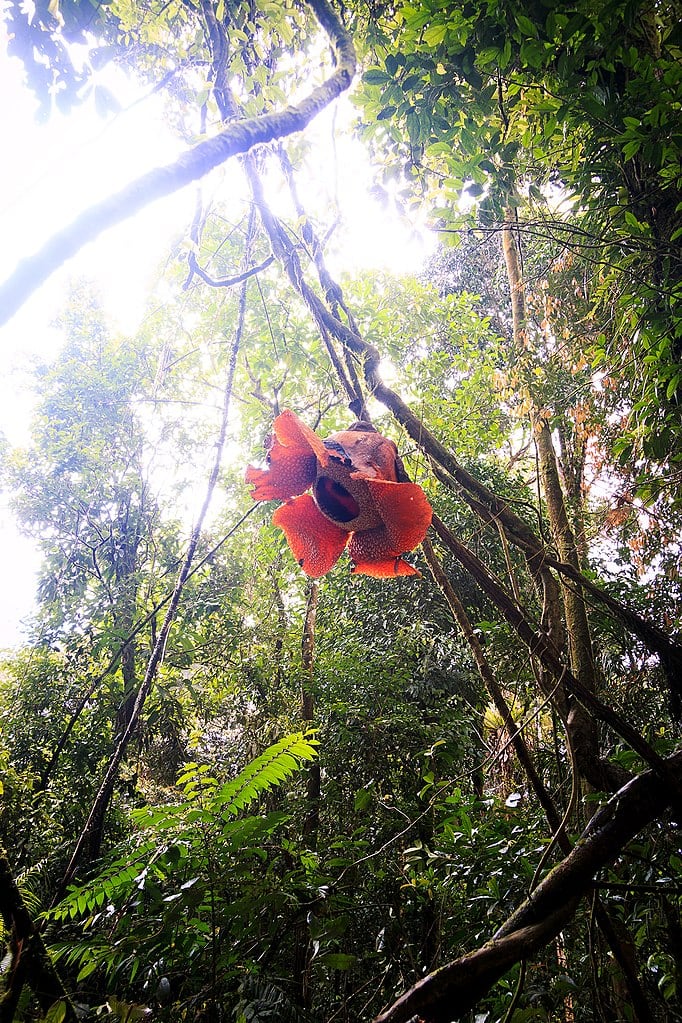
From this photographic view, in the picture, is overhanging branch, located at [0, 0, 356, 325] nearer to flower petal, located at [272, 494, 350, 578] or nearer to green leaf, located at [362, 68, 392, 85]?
green leaf, located at [362, 68, 392, 85]

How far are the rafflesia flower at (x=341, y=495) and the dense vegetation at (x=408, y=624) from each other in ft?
0.57

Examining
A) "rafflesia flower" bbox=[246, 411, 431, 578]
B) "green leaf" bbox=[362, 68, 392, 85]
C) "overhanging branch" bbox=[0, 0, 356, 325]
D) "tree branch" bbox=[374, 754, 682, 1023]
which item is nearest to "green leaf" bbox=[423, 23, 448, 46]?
"green leaf" bbox=[362, 68, 392, 85]

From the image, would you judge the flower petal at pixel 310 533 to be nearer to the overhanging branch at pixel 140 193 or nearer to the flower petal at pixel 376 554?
the flower petal at pixel 376 554

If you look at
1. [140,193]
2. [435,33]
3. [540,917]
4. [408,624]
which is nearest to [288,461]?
[140,193]

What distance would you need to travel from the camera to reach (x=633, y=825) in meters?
0.81

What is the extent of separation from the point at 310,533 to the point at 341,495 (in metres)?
0.10

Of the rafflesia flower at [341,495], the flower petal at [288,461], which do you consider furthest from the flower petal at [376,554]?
the flower petal at [288,461]

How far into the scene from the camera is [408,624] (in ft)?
11.5

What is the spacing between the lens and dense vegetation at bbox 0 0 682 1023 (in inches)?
39.4

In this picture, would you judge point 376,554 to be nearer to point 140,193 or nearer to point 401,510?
point 401,510

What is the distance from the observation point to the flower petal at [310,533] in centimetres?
86

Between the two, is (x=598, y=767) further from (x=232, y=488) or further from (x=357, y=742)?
(x=232, y=488)

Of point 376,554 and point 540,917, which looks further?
point 376,554

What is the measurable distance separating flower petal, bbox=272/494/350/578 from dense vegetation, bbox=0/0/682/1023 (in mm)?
216
